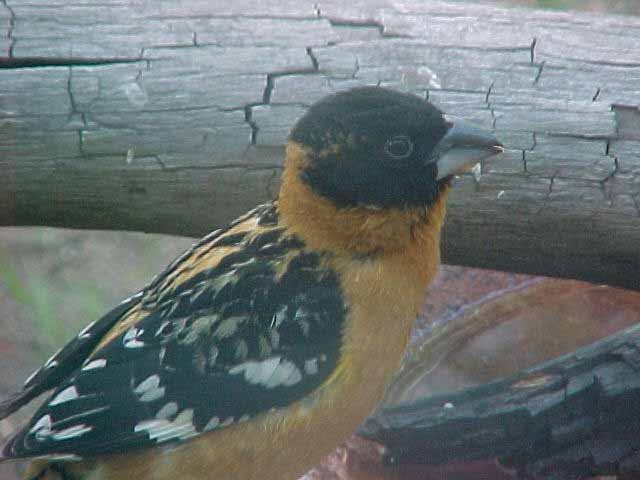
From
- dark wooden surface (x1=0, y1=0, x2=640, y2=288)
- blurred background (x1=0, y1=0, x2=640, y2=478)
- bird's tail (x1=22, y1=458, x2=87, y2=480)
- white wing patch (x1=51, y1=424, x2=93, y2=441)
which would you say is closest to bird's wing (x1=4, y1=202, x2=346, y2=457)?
white wing patch (x1=51, y1=424, x2=93, y2=441)

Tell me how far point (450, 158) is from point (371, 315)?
0.48 metres

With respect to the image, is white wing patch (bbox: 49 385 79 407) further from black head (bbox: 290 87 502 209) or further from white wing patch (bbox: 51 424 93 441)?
black head (bbox: 290 87 502 209)

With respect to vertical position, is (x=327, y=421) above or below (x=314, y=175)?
below

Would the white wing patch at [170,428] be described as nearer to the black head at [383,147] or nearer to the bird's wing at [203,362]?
the bird's wing at [203,362]

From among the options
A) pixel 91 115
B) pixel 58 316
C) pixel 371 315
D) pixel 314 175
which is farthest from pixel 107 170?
pixel 58 316

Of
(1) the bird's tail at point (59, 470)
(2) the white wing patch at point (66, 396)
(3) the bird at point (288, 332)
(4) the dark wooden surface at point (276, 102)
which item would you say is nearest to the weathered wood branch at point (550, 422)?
(4) the dark wooden surface at point (276, 102)

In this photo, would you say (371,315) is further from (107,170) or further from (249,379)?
(107,170)

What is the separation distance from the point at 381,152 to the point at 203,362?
744mm

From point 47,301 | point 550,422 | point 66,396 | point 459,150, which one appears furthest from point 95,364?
point 47,301

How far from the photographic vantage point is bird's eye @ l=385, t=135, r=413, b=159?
3447 millimetres

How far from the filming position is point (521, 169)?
12.5 feet

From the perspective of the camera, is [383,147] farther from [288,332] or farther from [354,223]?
[288,332]

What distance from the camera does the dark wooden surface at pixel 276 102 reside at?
3.82m

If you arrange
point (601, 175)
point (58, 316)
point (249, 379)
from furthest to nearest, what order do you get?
point (58, 316) → point (601, 175) → point (249, 379)
